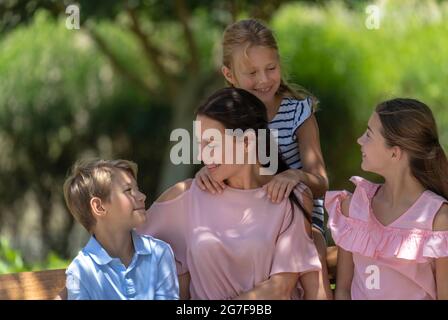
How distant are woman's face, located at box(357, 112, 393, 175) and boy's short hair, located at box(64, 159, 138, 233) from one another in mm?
850

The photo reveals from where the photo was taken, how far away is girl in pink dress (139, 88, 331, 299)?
305cm

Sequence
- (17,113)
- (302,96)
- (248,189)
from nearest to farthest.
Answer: (248,189) → (302,96) → (17,113)

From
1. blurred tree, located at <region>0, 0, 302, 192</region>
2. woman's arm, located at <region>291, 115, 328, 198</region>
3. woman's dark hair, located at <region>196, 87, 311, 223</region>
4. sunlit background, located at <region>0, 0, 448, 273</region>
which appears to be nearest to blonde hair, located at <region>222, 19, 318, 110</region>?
woman's arm, located at <region>291, 115, 328, 198</region>

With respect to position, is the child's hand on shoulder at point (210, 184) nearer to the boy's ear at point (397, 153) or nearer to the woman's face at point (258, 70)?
the woman's face at point (258, 70)

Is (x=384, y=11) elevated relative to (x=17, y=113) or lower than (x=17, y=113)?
elevated

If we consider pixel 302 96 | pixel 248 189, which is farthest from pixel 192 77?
pixel 248 189

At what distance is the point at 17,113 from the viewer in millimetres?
7699

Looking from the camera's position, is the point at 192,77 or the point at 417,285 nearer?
the point at 417,285

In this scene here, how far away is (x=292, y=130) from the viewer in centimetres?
350

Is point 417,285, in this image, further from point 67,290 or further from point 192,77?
point 192,77

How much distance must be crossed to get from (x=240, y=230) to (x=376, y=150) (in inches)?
20.9

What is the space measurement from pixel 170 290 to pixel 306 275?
0.46m

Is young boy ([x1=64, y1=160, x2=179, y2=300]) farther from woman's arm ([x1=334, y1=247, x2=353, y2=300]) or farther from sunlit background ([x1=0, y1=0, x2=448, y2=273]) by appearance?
sunlit background ([x1=0, y1=0, x2=448, y2=273])

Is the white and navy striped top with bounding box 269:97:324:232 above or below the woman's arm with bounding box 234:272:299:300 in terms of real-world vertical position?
above
